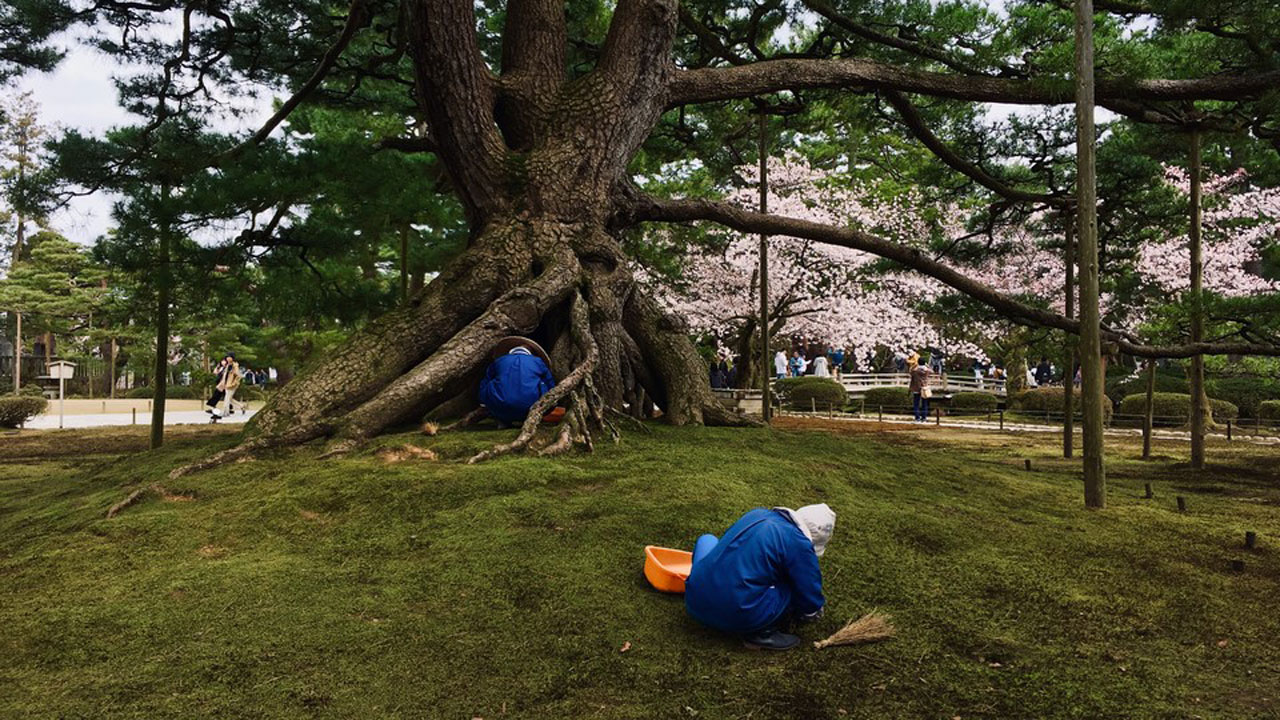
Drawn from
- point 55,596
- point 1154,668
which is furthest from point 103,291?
point 1154,668

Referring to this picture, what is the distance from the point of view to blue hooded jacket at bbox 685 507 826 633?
9.97 feet

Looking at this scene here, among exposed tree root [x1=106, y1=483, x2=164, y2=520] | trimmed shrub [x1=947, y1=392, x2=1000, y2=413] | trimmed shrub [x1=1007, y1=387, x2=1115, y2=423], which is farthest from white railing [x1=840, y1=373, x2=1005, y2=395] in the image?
exposed tree root [x1=106, y1=483, x2=164, y2=520]

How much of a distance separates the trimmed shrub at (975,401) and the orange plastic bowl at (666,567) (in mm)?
18222

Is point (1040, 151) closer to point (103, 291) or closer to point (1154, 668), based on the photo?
point (1154, 668)

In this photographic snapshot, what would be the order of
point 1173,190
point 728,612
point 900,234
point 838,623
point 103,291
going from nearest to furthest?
point 728,612 → point 838,623 → point 1173,190 → point 900,234 → point 103,291

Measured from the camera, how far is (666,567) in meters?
3.67

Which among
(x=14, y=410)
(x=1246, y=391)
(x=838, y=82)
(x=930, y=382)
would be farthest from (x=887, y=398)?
(x=14, y=410)

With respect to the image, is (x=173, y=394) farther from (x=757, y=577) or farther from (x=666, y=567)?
(x=757, y=577)

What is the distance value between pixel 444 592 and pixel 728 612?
137cm

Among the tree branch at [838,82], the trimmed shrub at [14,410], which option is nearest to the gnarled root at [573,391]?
the tree branch at [838,82]

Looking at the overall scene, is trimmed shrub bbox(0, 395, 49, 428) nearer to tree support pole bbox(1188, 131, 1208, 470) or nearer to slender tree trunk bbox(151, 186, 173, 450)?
slender tree trunk bbox(151, 186, 173, 450)

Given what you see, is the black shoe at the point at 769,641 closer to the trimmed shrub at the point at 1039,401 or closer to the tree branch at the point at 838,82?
the tree branch at the point at 838,82

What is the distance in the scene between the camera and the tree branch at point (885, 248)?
7301mm

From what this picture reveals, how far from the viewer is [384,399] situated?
593 cm
